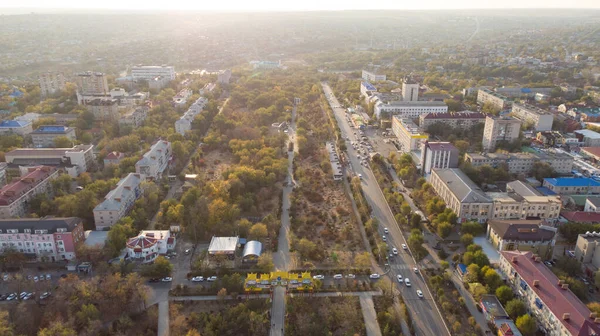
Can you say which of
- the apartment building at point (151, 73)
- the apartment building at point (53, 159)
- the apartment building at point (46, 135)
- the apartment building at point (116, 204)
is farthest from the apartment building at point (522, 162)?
the apartment building at point (151, 73)

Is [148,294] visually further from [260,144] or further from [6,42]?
[6,42]

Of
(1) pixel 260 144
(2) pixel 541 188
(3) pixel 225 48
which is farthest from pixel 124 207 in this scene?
(3) pixel 225 48

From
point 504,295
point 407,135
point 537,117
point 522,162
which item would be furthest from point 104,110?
point 537,117

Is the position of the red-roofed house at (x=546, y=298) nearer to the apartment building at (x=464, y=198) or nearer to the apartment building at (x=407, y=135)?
the apartment building at (x=464, y=198)

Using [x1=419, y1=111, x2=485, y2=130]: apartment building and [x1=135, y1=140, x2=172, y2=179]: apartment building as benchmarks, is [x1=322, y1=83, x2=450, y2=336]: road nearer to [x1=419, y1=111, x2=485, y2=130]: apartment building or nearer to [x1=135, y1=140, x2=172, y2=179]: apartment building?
[x1=419, y1=111, x2=485, y2=130]: apartment building

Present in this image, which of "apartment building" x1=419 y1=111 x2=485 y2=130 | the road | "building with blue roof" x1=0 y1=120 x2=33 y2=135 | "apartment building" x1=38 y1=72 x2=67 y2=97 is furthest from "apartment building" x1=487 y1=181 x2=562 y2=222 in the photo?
"apartment building" x1=38 y1=72 x2=67 y2=97

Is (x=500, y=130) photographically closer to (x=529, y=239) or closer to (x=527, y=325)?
(x=529, y=239)
